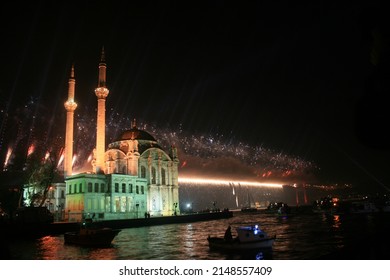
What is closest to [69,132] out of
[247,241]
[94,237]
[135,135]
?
[135,135]

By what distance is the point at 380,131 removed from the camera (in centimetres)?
498

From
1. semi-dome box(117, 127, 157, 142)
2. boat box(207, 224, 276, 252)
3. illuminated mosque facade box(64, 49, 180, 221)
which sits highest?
semi-dome box(117, 127, 157, 142)

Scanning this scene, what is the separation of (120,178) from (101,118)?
11.9 m

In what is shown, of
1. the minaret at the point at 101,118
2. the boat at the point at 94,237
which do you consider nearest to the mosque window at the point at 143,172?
the minaret at the point at 101,118

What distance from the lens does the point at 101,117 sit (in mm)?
68062

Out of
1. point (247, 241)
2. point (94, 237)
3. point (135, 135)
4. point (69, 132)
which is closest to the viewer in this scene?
point (247, 241)

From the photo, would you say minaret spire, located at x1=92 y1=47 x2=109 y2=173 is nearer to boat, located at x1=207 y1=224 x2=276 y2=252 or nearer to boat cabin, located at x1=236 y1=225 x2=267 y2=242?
boat, located at x1=207 y1=224 x2=276 y2=252

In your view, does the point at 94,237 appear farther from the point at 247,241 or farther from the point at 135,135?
the point at 135,135

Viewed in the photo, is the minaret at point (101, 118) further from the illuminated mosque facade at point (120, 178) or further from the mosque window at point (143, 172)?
the mosque window at point (143, 172)

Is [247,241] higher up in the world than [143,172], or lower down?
lower down

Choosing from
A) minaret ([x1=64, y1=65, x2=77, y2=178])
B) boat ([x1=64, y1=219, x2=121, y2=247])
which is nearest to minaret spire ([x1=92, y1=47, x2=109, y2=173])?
minaret ([x1=64, y1=65, x2=77, y2=178])

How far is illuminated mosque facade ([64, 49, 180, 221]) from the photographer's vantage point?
6247 centimetres
